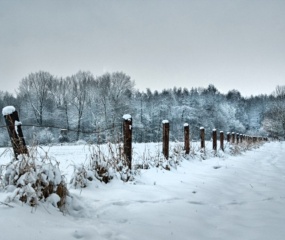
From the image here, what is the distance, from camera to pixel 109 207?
3008 millimetres

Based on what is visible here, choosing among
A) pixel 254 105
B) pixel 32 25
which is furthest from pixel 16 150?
pixel 254 105

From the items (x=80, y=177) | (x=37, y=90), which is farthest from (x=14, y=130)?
(x=37, y=90)

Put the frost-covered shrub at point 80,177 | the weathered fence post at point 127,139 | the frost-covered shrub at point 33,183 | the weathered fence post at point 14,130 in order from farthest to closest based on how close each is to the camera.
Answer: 1. the weathered fence post at point 127,139
2. the frost-covered shrub at point 80,177
3. the weathered fence post at point 14,130
4. the frost-covered shrub at point 33,183

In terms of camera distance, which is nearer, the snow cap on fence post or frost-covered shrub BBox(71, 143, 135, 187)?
frost-covered shrub BBox(71, 143, 135, 187)

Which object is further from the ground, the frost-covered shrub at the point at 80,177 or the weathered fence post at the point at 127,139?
the weathered fence post at the point at 127,139

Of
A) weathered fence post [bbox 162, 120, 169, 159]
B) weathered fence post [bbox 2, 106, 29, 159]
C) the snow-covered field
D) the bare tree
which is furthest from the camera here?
the bare tree

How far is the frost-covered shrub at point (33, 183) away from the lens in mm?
2570

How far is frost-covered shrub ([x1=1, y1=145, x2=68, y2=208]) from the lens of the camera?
2.57 m

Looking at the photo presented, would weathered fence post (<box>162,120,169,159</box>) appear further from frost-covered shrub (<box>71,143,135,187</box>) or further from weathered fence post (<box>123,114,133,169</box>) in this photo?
frost-covered shrub (<box>71,143,135,187</box>)

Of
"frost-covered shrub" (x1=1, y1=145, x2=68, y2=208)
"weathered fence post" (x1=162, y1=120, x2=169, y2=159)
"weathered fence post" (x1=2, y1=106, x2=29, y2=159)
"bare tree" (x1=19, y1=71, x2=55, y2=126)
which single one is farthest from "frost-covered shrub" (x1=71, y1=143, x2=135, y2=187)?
"bare tree" (x1=19, y1=71, x2=55, y2=126)

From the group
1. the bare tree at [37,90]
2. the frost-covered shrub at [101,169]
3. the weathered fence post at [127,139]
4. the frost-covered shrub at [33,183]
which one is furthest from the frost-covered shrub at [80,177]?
the bare tree at [37,90]

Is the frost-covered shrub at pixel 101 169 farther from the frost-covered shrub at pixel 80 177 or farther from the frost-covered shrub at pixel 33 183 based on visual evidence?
the frost-covered shrub at pixel 33 183

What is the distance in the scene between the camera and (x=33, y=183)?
106 inches

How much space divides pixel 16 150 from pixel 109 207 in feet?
4.61
